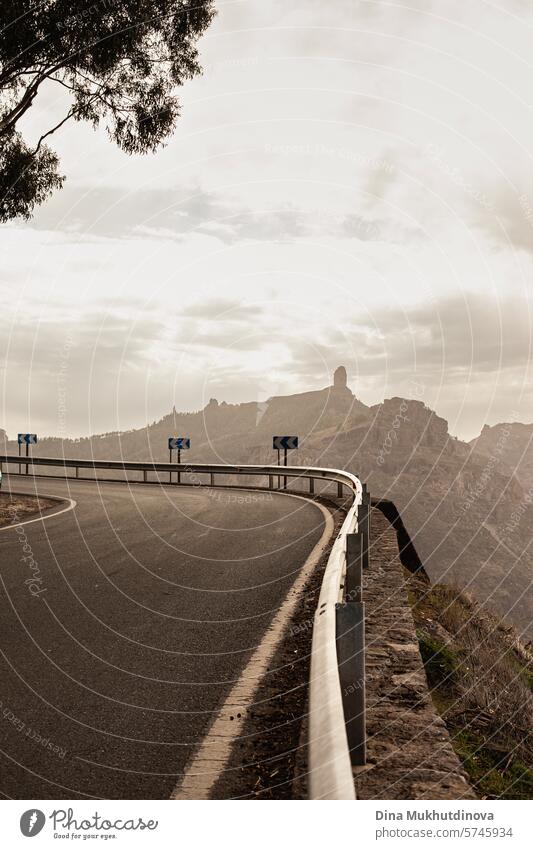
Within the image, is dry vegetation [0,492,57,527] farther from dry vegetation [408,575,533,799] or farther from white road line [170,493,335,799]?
dry vegetation [408,575,533,799]

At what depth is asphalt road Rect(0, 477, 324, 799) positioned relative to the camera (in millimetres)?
3500

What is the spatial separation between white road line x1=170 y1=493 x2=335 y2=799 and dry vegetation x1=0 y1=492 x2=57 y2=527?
984 cm

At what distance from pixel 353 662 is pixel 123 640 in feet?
9.98

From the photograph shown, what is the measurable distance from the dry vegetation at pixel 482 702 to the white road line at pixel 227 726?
4.25 ft

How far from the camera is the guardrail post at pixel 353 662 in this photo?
3111 mm

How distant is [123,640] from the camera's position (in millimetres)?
5660

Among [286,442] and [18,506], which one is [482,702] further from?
[286,442]

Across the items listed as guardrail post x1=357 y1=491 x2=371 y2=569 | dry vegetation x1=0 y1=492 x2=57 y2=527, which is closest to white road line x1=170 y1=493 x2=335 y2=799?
guardrail post x1=357 y1=491 x2=371 y2=569

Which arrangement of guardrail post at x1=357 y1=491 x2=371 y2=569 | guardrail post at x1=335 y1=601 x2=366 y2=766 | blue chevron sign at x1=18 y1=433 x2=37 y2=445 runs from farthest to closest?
blue chevron sign at x1=18 y1=433 x2=37 y2=445, guardrail post at x1=357 y1=491 x2=371 y2=569, guardrail post at x1=335 y1=601 x2=366 y2=766

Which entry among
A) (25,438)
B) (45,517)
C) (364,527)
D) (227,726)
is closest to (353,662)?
(227,726)

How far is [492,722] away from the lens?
453 centimetres

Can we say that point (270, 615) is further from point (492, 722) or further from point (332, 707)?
point (332, 707)
